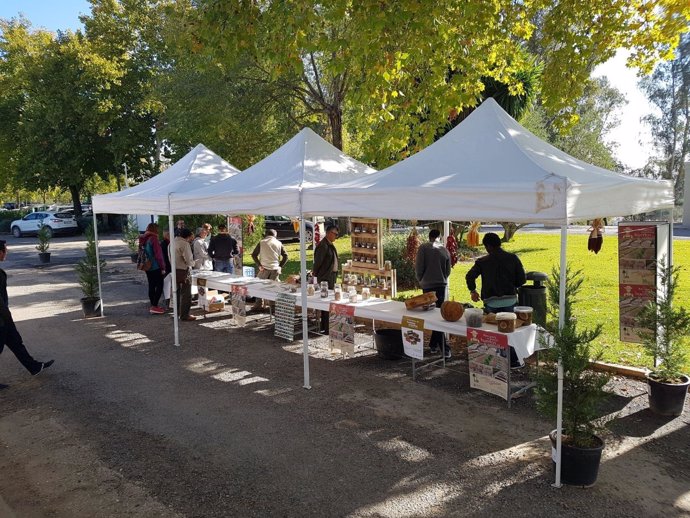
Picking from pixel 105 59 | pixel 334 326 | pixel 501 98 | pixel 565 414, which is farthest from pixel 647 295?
pixel 105 59

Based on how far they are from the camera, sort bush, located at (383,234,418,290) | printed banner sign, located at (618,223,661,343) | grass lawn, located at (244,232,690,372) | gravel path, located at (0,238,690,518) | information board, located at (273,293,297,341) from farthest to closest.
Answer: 1. bush, located at (383,234,418,290)
2. information board, located at (273,293,297,341)
3. grass lawn, located at (244,232,690,372)
4. printed banner sign, located at (618,223,661,343)
5. gravel path, located at (0,238,690,518)

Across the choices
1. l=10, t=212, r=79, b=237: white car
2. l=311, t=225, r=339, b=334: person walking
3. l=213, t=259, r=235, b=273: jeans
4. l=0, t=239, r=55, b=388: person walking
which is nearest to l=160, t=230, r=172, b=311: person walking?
l=213, t=259, r=235, b=273: jeans

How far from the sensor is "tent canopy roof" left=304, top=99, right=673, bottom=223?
4.09m

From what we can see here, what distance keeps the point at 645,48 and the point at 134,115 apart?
95.5 ft

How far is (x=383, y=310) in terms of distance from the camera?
670 centimetres

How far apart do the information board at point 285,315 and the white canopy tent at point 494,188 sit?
2198 millimetres

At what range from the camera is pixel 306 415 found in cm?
544

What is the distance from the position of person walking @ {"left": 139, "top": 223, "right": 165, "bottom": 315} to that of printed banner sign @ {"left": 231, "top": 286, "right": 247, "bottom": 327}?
234 centimetres

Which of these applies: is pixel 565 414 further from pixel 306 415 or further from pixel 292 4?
pixel 292 4

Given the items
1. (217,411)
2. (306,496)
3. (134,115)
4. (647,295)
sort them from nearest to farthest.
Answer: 1. (306,496)
2. (217,411)
3. (647,295)
4. (134,115)

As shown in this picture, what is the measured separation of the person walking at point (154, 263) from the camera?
1030 centimetres

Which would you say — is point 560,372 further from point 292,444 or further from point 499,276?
point 292,444

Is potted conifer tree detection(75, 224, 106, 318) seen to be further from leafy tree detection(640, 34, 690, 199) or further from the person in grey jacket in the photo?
leafy tree detection(640, 34, 690, 199)

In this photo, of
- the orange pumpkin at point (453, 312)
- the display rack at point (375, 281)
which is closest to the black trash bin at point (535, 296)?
the orange pumpkin at point (453, 312)
